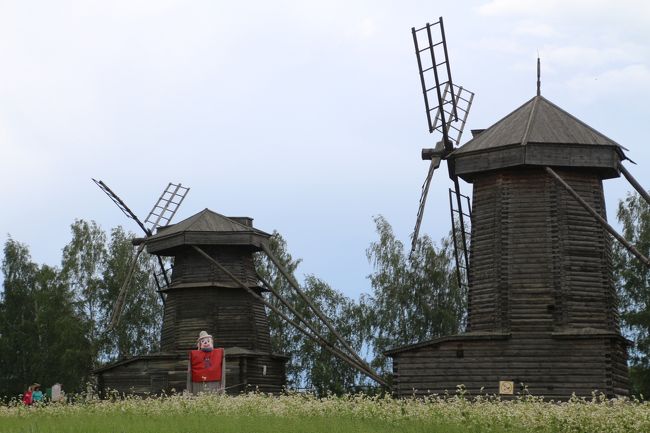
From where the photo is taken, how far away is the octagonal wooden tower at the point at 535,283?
90.1ft

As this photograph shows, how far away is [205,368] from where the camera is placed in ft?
91.1

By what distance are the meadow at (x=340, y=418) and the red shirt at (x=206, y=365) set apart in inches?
283

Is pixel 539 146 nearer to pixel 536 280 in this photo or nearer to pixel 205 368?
pixel 536 280

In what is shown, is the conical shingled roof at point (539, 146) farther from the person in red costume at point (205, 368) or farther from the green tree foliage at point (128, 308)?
the green tree foliage at point (128, 308)

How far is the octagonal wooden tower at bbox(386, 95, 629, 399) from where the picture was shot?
2745 cm

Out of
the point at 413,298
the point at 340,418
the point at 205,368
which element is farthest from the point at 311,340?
the point at 340,418

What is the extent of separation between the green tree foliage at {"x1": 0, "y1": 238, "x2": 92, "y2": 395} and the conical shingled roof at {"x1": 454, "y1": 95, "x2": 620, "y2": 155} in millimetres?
25749

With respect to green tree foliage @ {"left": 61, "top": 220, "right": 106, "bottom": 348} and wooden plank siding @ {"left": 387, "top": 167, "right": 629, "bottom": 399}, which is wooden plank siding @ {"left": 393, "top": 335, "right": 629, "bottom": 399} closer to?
wooden plank siding @ {"left": 387, "top": 167, "right": 629, "bottom": 399}

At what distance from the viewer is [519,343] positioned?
91.4ft

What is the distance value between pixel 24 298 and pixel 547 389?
106ft

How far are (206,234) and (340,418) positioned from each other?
22503mm

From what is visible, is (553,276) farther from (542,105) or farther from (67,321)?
(67,321)

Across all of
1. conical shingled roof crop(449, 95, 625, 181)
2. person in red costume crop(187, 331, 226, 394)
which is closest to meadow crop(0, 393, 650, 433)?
person in red costume crop(187, 331, 226, 394)

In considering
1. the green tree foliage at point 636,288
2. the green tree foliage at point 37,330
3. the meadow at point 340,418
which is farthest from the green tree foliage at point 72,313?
the meadow at point 340,418
